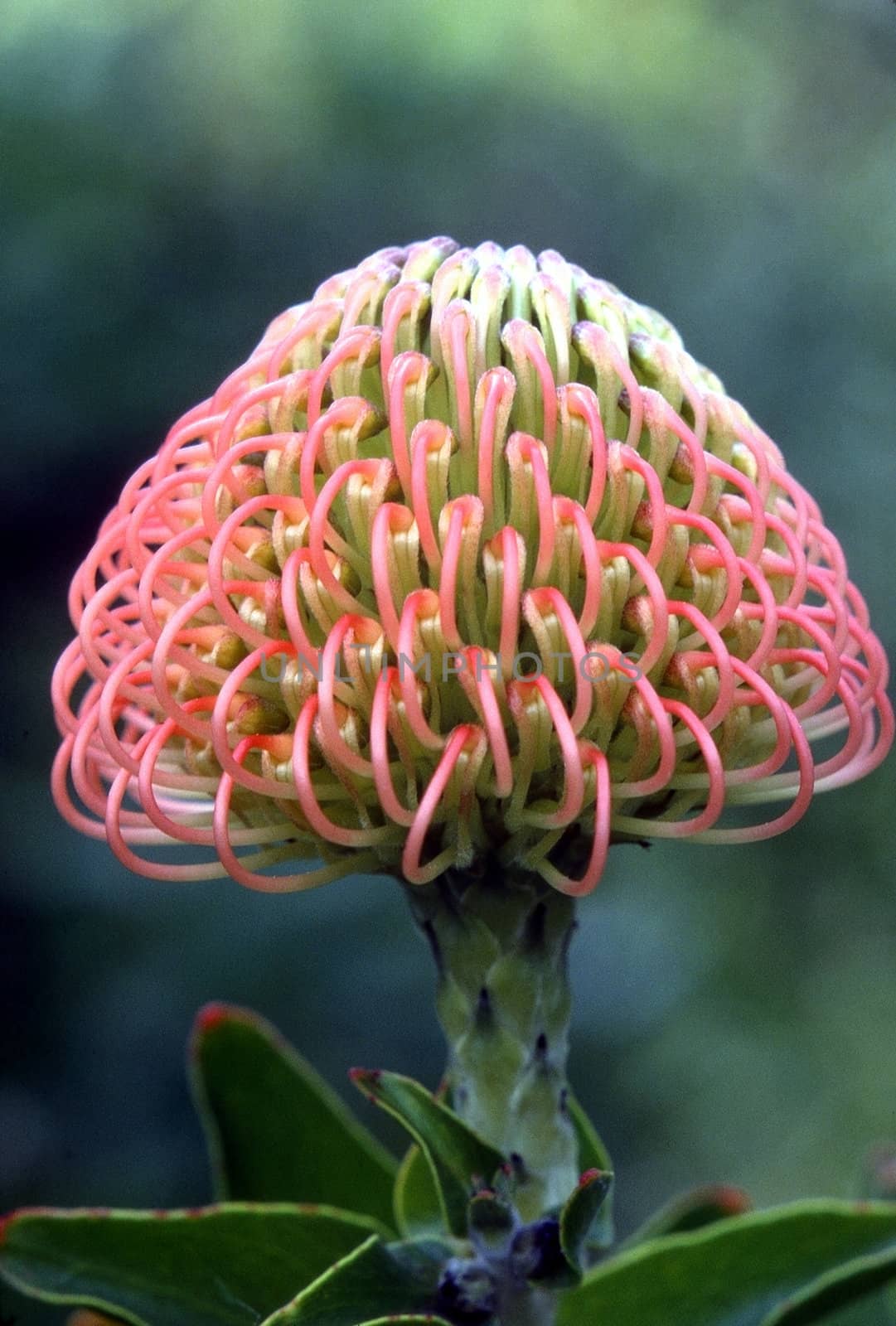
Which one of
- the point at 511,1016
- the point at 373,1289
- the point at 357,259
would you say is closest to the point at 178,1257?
the point at 373,1289

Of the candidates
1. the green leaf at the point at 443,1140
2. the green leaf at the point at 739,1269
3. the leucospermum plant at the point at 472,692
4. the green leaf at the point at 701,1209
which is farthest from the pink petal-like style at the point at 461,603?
the green leaf at the point at 701,1209

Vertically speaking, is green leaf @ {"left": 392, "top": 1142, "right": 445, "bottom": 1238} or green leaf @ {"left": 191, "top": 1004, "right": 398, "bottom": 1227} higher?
green leaf @ {"left": 191, "top": 1004, "right": 398, "bottom": 1227}

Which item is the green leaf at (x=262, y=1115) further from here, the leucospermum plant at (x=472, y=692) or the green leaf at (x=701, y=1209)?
the green leaf at (x=701, y=1209)

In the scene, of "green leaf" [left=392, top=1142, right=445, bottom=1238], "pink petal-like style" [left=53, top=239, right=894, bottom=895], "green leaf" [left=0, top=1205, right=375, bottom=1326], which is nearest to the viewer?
"pink petal-like style" [left=53, top=239, right=894, bottom=895]

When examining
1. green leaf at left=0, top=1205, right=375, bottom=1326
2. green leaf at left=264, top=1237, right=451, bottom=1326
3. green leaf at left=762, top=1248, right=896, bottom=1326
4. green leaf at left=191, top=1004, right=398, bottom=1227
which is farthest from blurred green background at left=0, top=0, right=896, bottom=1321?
green leaf at left=762, top=1248, right=896, bottom=1326

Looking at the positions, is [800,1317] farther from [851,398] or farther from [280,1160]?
[851,398]

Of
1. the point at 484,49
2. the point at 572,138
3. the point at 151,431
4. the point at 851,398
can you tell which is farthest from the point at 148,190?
the point at 851,398

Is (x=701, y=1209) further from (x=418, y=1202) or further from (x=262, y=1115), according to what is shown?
(x=262, y=1115)

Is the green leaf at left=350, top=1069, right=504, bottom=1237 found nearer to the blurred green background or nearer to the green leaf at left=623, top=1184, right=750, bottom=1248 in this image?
the green leaf at left=623, top=1184, right=750, bottom=1248
